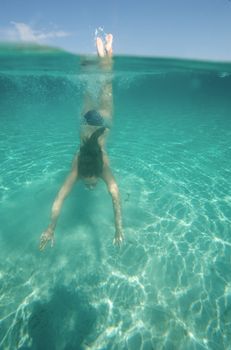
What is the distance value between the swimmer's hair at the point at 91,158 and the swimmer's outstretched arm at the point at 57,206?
0.99 ft

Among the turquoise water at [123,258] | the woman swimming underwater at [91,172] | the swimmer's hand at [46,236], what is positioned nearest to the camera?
the turquoise water at [123,258]

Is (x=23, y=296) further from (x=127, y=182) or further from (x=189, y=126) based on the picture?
(x=189, y=126)

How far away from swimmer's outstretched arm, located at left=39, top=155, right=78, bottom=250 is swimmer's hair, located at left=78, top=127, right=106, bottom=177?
0.30 meters

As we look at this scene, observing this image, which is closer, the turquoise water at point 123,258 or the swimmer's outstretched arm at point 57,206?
the turquoise water at point 123,258

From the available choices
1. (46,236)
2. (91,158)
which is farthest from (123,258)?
(91,158)

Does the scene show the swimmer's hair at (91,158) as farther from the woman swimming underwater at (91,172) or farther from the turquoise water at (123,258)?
the turquoise water at (123,258)

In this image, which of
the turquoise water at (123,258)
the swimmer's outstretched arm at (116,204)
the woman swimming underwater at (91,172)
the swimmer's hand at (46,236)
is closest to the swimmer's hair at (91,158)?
the woman swimming underwater at (91,172)

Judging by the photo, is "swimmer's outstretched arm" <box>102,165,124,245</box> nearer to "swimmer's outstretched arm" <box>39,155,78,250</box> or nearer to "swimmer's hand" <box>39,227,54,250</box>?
"swimmer's outstretched arm" <box>39,155,78,250</box>

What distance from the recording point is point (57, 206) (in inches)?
295

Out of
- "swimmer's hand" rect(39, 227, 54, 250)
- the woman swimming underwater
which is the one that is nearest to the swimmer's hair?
the woman swimming underwater

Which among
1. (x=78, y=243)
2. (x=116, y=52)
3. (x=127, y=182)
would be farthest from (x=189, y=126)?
(x=78, y=243)

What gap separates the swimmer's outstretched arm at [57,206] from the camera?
7.04 metres

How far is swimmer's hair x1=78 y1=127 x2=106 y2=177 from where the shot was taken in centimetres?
725

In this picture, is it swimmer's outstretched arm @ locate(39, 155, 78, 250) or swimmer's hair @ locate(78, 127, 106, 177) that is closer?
swimmer's outstretched arm @ locate(39, 155, 78, 250)
